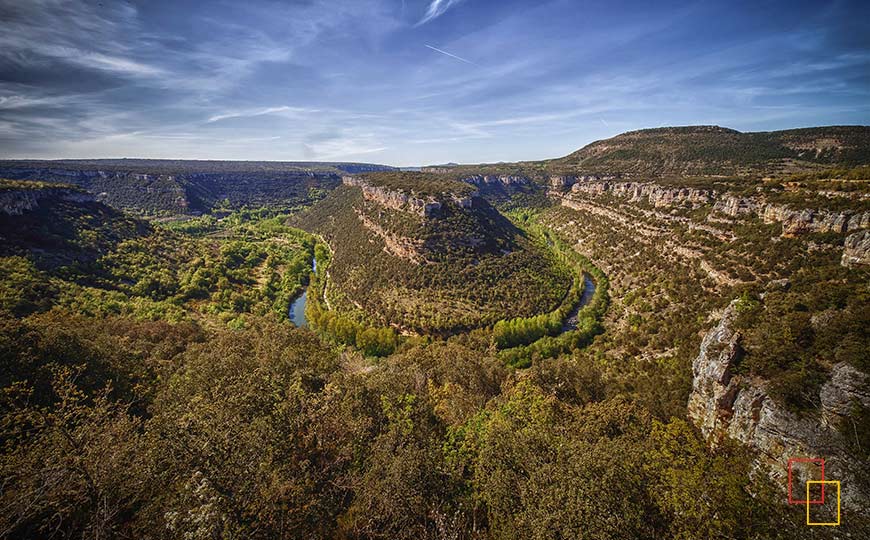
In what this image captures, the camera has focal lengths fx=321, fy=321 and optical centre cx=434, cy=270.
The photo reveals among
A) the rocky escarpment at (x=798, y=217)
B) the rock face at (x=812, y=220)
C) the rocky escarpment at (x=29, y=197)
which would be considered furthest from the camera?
the rocky escarpment at (x=29, y=197)

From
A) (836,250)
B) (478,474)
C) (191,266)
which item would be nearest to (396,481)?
(478,474)

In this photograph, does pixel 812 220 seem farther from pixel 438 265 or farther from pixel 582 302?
pixel 438 265

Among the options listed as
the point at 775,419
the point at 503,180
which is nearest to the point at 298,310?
the point at 775,419

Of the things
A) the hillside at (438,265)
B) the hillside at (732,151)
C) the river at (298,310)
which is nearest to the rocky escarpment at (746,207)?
the hillside at (732,151)

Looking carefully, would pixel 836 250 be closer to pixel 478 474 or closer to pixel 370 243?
pixel 478 474

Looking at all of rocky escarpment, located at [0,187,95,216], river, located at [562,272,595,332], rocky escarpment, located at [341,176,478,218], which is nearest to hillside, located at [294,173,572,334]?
rocky escarpment, located at [341,176,478,218]

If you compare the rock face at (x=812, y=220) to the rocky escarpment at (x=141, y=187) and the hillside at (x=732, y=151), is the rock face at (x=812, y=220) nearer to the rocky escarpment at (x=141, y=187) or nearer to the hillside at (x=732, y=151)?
the hillside at (x=732, y=151)

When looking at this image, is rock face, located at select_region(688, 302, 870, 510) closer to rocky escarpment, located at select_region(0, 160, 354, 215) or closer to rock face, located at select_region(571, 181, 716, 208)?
rock face, located at select_region(571, 181, 716, 208)
